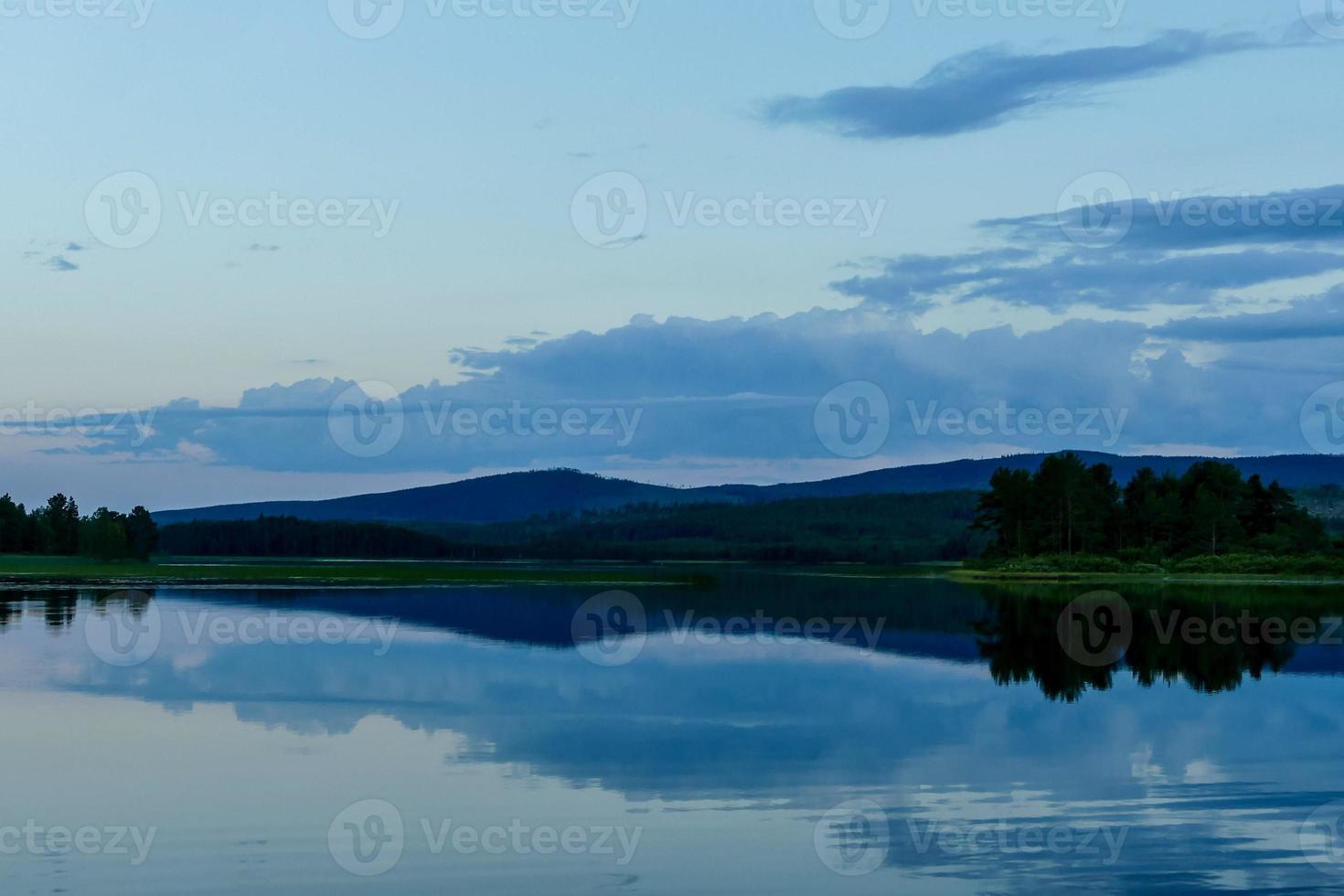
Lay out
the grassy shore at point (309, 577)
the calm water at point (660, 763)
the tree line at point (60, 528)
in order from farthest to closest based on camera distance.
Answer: the tree line at point (60, 528) → the grassy shore at point (309, 577) → the calm water at point (660, 763)

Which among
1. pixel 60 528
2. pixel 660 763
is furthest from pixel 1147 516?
pixel 60 528

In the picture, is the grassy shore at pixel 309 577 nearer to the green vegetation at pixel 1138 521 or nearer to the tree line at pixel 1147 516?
the green vegetation at pixel 1138 521

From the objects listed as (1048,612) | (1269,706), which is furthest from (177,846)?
(1048,612)

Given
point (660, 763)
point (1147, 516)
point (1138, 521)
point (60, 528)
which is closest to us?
point (660, 763)

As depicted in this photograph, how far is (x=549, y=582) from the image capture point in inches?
3895

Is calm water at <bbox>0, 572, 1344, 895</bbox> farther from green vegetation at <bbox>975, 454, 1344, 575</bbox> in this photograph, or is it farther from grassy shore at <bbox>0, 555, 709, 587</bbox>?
green vegetation at <bbox>975, 454, 1344, 575</bbox>

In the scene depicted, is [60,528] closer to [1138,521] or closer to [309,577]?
[309,577]

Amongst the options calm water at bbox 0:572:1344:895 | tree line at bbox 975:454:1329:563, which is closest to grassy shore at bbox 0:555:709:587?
tree line at bbox 975:454:1329:563

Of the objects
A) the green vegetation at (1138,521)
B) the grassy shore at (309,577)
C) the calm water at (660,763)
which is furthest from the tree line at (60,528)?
the calm water at (660,763)

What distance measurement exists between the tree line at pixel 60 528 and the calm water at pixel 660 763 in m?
122

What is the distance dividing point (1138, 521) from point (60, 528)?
415ft

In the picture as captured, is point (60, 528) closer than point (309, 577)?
No

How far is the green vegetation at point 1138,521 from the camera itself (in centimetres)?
11056

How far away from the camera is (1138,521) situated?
399 feet
